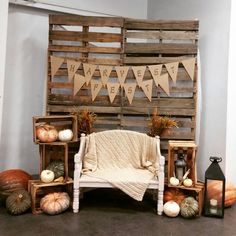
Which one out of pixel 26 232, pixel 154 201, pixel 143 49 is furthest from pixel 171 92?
pixel 26 232

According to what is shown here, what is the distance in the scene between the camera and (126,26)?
296 centimetres

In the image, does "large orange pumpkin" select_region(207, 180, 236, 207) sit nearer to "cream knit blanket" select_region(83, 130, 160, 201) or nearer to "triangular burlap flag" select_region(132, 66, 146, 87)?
"cream knit blanket" select_region(83, 130, 160, 201)

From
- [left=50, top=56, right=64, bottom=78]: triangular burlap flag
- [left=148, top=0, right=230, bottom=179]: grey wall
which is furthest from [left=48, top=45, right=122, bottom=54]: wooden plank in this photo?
[left=148, top=0, right=230, bottom=179]: grey wall

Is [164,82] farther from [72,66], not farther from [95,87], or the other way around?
[72,66]

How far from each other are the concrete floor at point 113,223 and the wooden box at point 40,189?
0.09m

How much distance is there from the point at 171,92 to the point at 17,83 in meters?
1.91

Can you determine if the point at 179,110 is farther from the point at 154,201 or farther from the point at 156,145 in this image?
the point at 154,201

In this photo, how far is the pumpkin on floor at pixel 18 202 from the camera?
7.46 feet

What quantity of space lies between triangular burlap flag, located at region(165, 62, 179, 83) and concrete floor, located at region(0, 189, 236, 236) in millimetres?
1396

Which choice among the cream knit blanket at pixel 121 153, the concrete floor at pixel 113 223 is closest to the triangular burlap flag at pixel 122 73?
the cream knit blanket at pixel 121 153

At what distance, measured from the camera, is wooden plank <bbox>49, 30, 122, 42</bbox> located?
292cm

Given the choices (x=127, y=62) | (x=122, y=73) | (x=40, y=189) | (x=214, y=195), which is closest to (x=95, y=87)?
(x=122, y=73)

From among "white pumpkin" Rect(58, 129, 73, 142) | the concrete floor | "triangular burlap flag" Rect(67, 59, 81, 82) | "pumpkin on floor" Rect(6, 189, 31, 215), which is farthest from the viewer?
"triangular burlap flag" Rect(67, 59, 81, 82)

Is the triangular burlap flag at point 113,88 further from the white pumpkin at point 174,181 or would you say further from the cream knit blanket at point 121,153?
the white pumpkin at point 174,181
